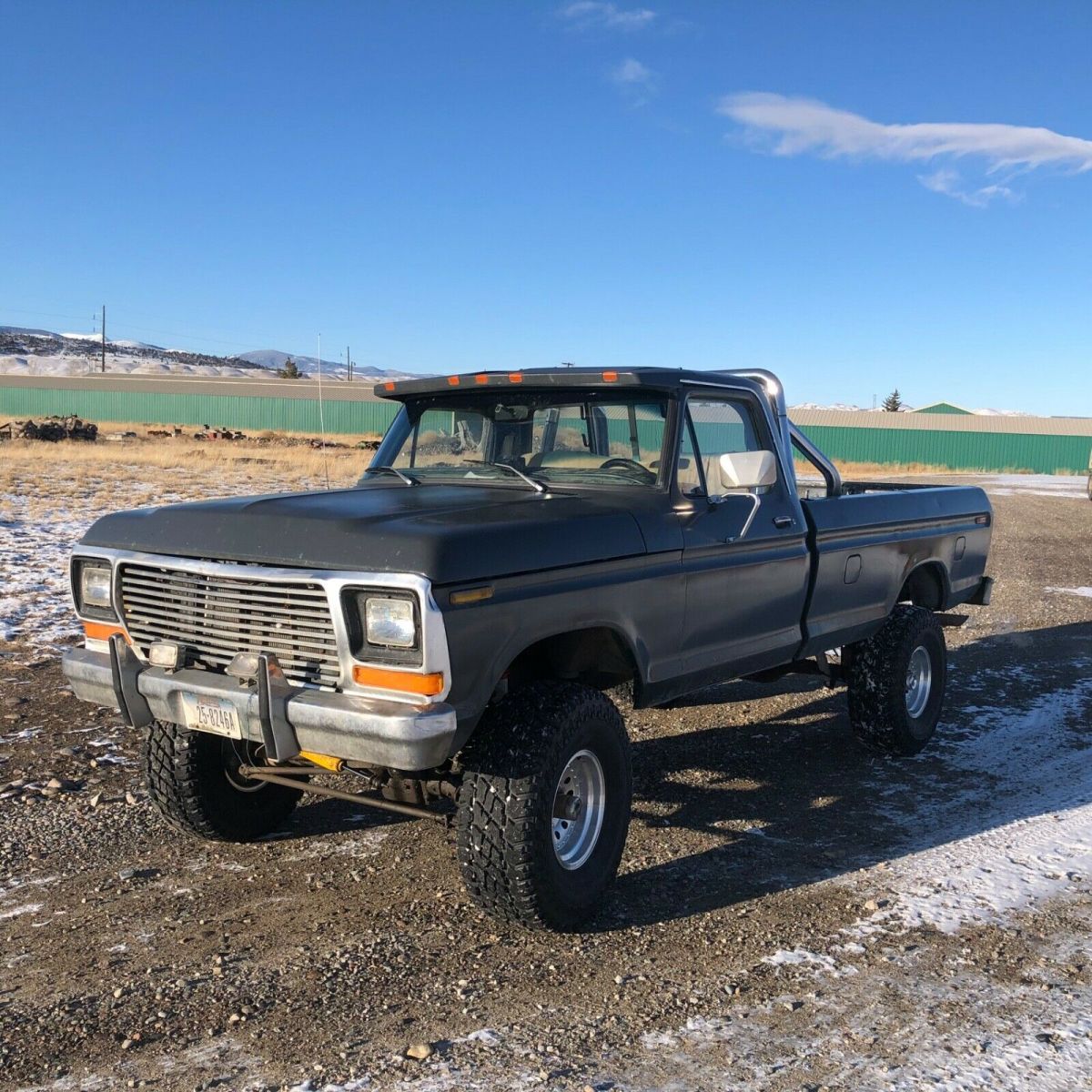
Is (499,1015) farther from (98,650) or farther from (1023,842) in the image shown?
(1023,842)

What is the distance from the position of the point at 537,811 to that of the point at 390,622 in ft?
2.82

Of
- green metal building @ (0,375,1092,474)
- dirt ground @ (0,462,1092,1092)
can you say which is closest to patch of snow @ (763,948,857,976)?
dirt ground @ (0,462,1092,1092)

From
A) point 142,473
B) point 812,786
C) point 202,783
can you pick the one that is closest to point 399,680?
point 202,783

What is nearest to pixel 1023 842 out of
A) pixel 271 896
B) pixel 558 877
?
pixel 558 877

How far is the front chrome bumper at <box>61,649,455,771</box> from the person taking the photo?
3.59m

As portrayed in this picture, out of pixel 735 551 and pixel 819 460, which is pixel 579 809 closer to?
pixel 735 551

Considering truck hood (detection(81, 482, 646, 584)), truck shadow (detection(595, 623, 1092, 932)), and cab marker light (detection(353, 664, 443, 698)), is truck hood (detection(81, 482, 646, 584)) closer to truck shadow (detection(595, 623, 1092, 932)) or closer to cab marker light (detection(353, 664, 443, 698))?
cab marker light (detection(353, 664, 443, 698))

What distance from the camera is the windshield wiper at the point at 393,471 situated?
17.4 ft

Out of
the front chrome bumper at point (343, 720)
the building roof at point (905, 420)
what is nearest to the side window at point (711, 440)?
the front chrome bumper at point (343, 720)

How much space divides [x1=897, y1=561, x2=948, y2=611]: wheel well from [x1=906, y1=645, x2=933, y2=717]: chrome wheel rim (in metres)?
0.41

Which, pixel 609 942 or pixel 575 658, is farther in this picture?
pixel 575 658

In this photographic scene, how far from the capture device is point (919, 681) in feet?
22.3

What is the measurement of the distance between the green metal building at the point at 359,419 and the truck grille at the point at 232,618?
41346mm

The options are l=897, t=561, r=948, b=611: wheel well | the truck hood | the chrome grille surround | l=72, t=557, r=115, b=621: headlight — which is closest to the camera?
the chrome grille surround
